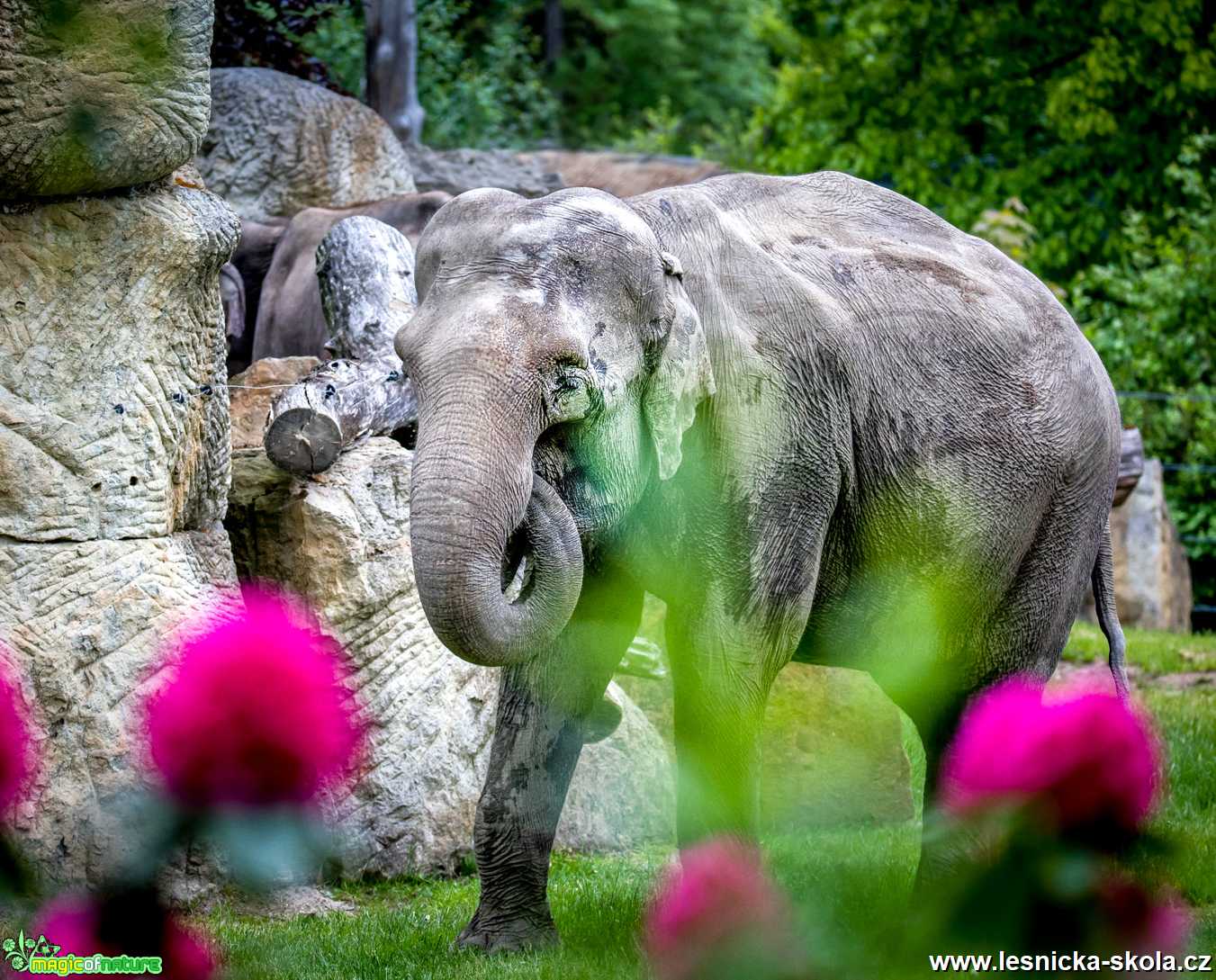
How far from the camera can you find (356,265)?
760cm

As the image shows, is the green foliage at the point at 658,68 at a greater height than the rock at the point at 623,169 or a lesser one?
lesser

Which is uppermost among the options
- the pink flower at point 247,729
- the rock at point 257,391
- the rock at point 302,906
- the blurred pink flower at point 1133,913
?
the pink flower at point 247,729

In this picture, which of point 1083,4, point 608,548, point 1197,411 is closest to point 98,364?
point 608,548

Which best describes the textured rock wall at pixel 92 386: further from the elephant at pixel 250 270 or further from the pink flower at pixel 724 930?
the elephant at pixel 250 270

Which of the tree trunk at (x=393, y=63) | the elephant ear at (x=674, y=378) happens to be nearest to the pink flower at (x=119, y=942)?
the elephant ear at (x=674, y=378)

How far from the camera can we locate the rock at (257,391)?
6938 millimetres

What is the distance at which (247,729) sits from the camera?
1125mm

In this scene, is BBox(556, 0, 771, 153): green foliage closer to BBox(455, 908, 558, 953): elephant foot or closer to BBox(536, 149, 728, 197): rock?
BBox(536, 149, 728, 197): rock

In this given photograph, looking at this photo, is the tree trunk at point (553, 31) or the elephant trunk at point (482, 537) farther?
the tree trunk at point (553, 31)

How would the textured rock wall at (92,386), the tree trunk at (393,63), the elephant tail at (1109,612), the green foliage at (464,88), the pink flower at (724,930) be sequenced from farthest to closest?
1. the green foliage at (464,88)
2. the tree trunk at (393,63)
3. the elephant tail at (1109,612)
4. the textured rock wall at (92,386)
5. the pink flower at (724,930)

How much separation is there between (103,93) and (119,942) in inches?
174

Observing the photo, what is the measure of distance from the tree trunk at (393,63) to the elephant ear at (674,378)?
403 inches

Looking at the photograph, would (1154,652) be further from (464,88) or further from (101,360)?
(464,88)

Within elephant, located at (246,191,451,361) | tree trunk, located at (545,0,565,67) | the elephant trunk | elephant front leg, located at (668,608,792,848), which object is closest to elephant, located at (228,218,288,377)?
elephant, located at (246,191,451,361)
